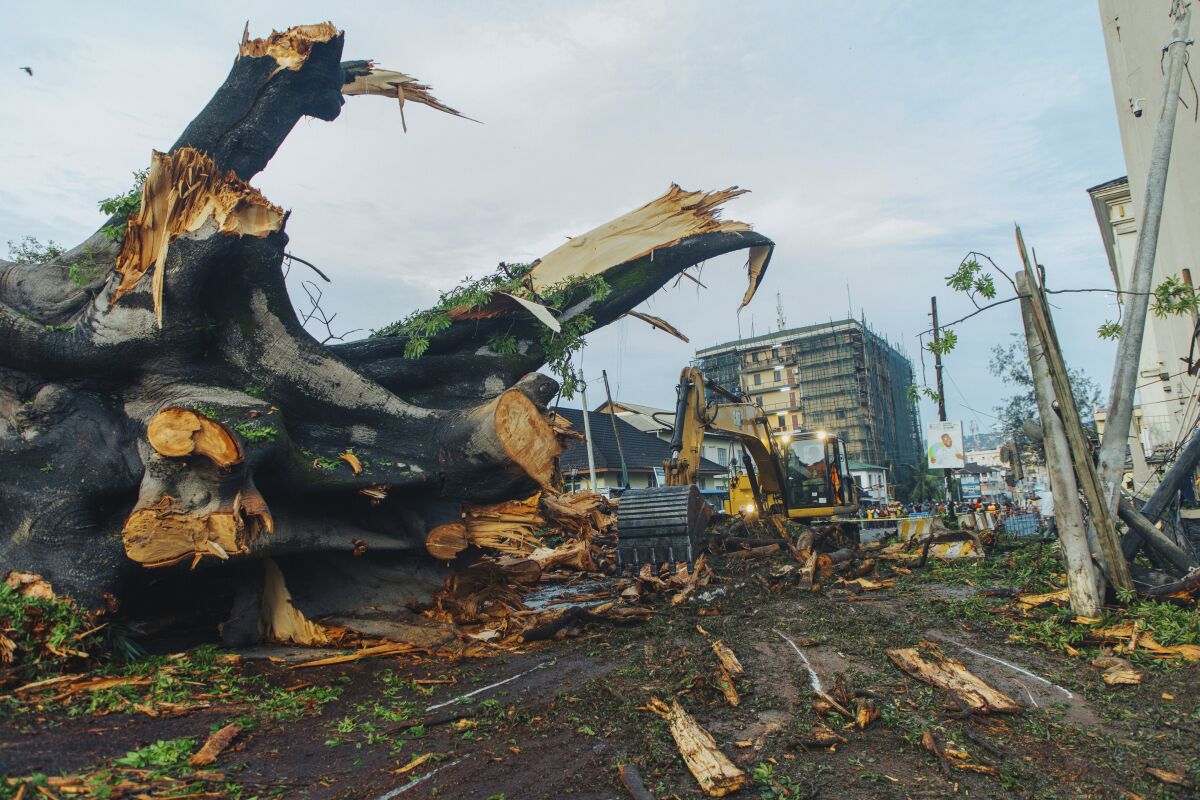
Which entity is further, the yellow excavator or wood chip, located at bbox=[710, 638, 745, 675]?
the yellow excavator

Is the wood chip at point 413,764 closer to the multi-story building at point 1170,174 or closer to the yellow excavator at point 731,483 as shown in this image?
the yellow excavator at point 731,483

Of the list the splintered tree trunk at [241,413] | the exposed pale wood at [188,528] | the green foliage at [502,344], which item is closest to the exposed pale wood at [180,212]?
the splintered tree trunk at [241,413]

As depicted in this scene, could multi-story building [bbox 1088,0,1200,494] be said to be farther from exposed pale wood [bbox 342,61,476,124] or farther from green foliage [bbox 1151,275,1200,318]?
exposed pale wood [bbox 342,61,476,124]

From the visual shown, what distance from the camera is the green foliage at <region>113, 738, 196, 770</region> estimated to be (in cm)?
358

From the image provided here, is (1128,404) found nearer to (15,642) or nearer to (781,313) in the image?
(15,642)

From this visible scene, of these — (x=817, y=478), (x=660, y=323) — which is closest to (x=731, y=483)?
(x=817, y=478)

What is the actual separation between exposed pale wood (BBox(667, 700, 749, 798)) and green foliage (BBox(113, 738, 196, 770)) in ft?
8.56

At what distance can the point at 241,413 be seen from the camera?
5.59 metres

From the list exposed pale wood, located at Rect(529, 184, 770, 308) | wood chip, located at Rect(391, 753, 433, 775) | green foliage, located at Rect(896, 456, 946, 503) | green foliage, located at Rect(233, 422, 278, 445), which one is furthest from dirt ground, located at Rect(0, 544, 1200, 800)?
green foliage, located at Rect(896, 456, 946, 503)

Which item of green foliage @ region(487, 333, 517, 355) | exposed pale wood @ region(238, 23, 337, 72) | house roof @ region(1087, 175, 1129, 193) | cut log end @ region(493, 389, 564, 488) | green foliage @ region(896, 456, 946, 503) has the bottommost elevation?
green foliage @ region(896, 456, 946, 503)

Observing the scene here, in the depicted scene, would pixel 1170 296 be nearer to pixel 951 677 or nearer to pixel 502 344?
pixel 951 677

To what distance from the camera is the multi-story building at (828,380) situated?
74.8 m

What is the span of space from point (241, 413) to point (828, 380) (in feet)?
247

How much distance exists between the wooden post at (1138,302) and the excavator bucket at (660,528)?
533cm
